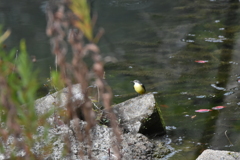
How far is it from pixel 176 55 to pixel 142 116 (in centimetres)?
386

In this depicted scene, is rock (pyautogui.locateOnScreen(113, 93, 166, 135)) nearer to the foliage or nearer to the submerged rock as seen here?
the submerged rock

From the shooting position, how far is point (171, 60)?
8.20m

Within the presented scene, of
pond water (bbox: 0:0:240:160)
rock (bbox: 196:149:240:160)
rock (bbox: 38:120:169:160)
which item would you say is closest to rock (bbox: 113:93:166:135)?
pond water (bbox: 0:0:240:160)

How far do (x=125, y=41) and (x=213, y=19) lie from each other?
2740 mm

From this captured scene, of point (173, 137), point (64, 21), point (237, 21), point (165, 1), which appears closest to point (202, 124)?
point (173, 137)

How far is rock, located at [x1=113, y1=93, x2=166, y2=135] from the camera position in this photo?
15.6ft

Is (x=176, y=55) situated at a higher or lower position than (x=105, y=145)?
lower

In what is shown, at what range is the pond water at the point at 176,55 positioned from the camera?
5090 millimetres

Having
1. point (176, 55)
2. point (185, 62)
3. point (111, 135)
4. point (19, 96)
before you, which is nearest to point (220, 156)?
point (111, 135)

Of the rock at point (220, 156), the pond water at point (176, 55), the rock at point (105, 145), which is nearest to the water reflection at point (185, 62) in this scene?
the pond water at point (176, 55)

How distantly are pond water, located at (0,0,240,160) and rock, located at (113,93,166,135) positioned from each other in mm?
249

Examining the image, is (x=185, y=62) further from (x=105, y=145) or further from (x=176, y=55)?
(x=105, y=145)

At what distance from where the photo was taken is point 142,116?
482cm

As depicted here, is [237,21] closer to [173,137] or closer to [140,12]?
[140,12]
